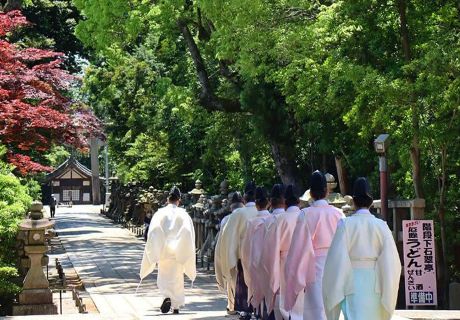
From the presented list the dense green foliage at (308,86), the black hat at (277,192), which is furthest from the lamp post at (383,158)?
the black hat at (277,192)

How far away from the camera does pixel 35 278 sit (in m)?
15.1

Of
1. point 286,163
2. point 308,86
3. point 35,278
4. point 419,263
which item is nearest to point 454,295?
point 419,263

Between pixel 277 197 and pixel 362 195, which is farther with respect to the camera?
pixel 277 197

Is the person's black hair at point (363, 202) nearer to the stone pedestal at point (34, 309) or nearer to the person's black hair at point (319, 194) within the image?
the person's black hair at point (319, 194)

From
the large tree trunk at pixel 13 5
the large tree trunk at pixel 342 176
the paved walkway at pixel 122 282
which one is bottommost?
the paved walkway at pixel 122 282

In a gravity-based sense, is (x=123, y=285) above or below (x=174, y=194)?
below

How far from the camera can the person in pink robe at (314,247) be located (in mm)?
11195

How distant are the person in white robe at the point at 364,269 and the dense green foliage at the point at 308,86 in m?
6.10

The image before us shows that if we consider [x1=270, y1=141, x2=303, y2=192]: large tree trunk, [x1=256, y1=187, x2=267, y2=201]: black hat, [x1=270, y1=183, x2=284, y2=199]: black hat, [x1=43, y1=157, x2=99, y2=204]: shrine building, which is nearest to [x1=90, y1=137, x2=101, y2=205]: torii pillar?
[x1=43, y1=157, x2=99, y2=204]: shrine building

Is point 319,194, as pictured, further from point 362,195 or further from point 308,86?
point 308,86

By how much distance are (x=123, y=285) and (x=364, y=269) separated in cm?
1109

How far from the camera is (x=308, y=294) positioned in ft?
37.6

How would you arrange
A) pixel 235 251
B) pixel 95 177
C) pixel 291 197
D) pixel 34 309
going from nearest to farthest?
1. pixel 291 197
2. pixel 235 251
3. pixel 34 309
4. pixel 95 177

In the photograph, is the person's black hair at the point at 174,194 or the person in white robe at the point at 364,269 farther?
the person's black hair at the point at 174,194
